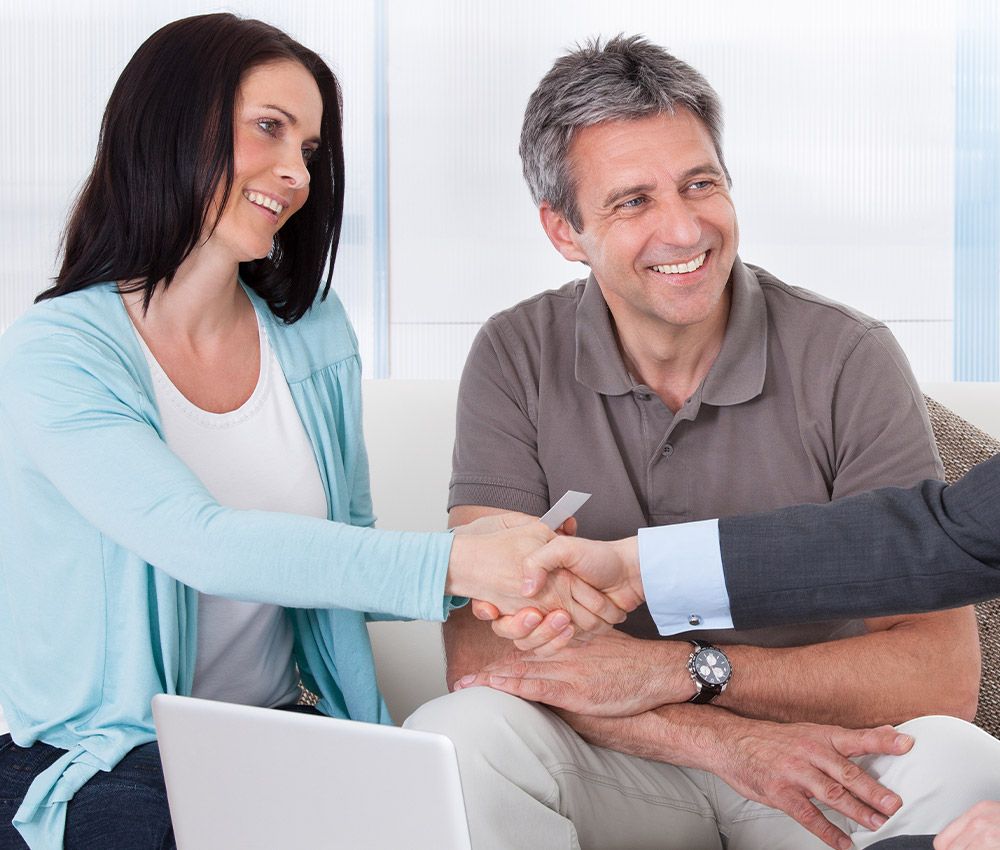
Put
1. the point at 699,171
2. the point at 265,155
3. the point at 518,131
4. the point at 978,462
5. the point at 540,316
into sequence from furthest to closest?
the point at 518,131 → the point at 978,462 → the point at 540,316 → the point at 699,171 → the point at 265,155

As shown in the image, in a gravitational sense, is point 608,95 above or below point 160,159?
above

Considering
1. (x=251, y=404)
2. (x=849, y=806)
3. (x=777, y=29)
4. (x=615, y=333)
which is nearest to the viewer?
(x=849, y=806)

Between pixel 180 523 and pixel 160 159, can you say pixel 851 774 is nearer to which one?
pixel 180 523

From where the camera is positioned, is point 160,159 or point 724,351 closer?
point 160,159

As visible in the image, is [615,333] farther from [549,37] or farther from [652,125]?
[549,37]

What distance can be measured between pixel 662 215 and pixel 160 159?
2.26 feet

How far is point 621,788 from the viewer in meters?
1.42

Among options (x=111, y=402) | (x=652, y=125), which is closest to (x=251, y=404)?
(x=111, y=402)

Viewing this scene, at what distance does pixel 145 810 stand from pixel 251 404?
1.78ft

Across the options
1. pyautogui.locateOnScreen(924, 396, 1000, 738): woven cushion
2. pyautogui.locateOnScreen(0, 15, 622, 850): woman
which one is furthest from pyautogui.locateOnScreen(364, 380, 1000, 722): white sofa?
pyautogui.locateOnScreen(0, 15, 622, 850): woman

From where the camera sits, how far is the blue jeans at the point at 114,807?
1258 mm

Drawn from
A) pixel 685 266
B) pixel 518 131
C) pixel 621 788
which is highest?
pixel 518 131

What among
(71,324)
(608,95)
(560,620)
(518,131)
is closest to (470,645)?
(560,620)

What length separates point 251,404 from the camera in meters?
1.55
